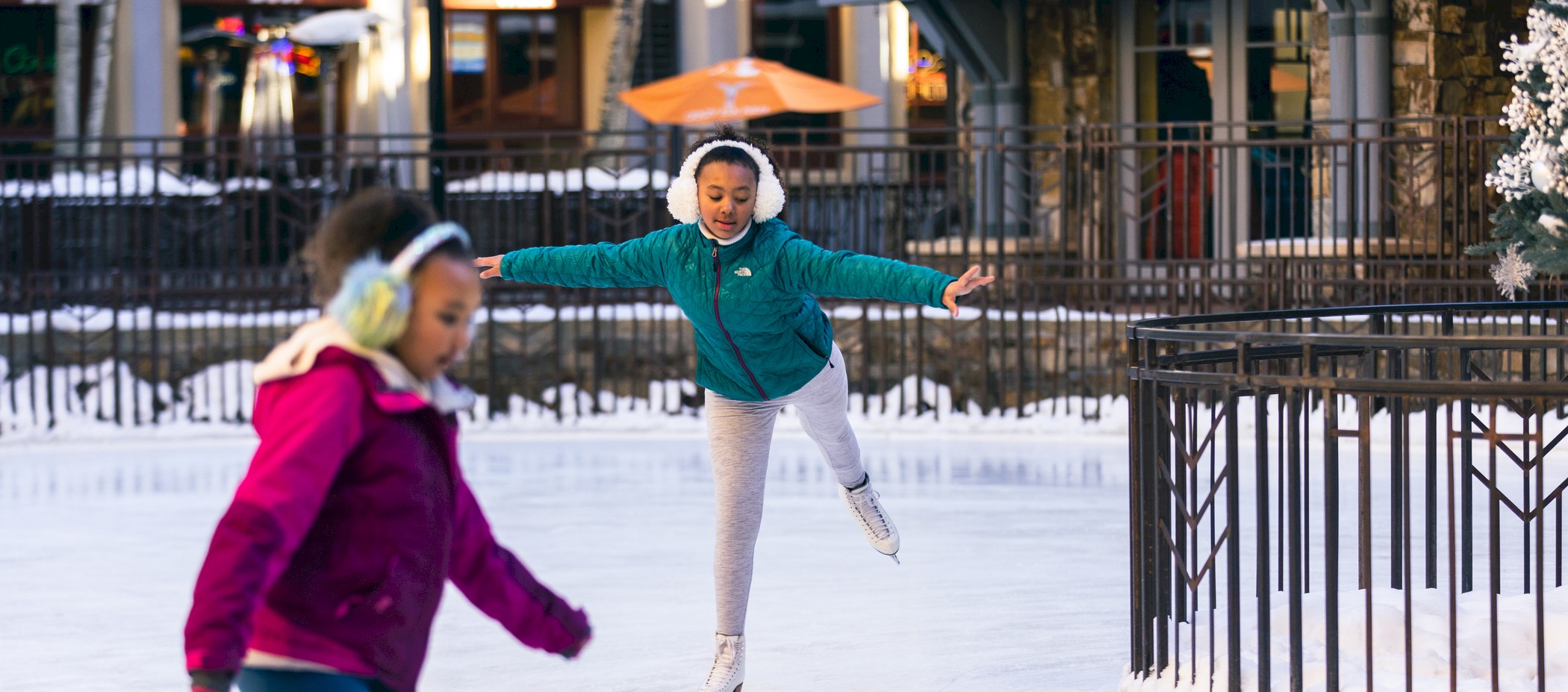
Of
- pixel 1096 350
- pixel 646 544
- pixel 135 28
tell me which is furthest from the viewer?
pixel 135 28

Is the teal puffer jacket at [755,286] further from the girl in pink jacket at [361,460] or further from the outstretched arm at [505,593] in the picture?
the girl in pink jacket at [361,460]

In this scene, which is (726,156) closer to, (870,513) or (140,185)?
(870,513)

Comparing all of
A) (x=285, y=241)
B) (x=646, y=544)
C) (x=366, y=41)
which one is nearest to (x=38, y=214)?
(x=285, y=241)

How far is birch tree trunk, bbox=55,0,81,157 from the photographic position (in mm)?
20031

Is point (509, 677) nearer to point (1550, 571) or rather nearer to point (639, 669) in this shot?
point (639, 669)

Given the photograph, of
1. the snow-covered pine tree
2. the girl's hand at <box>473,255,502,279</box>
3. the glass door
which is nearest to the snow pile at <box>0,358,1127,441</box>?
the glass door

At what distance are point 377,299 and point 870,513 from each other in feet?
12.0

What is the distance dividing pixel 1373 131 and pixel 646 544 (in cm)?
794

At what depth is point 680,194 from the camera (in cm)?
545

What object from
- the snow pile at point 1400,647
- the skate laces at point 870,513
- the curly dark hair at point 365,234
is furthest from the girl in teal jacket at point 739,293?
the curly dark hair at point 365,234

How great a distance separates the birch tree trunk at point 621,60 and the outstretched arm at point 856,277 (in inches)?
648

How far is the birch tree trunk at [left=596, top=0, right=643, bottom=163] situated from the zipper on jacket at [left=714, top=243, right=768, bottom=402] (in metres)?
16.4

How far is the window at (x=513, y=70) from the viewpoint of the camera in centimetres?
2231

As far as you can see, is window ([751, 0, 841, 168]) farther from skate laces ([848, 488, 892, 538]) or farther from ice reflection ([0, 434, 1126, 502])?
skate laces ([848, 488, 892, 538])
